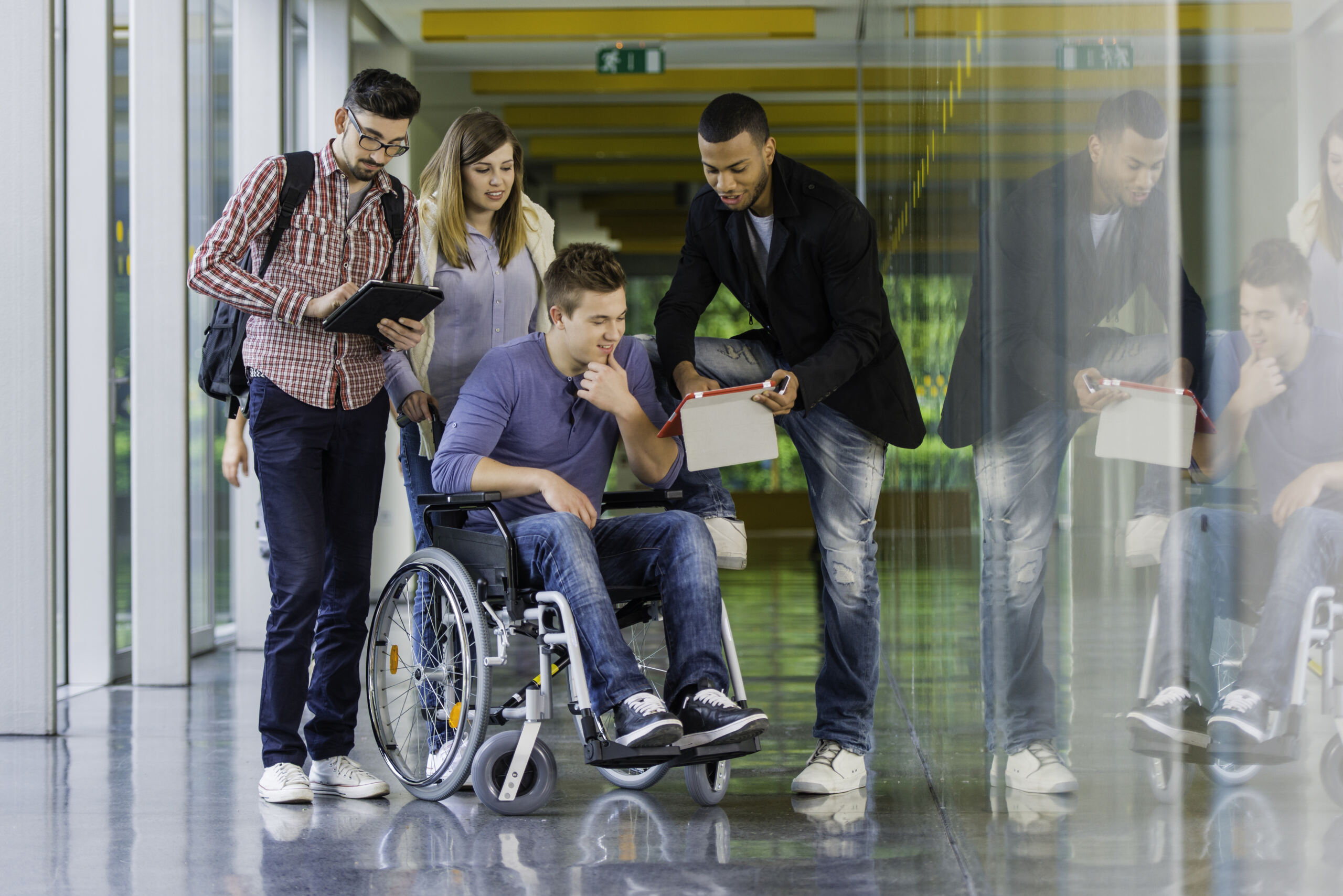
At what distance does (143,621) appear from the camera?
16.2 feet

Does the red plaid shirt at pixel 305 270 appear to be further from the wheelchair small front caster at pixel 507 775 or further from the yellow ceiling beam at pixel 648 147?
the yellow ceiling beam at pixel 648 147

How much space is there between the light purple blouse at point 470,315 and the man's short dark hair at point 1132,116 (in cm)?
182

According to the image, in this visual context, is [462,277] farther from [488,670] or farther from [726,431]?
[488,670]

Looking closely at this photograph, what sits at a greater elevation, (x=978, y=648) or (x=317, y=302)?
(x=317, y=302)

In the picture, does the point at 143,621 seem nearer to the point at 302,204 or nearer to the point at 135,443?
the point at 135,443

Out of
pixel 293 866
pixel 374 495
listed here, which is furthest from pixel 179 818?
pixel 374 495

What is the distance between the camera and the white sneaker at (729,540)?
299 centimetres

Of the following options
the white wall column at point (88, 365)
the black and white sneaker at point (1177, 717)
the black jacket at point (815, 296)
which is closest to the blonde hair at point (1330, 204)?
the black and white sneaker at point (1177, 717)

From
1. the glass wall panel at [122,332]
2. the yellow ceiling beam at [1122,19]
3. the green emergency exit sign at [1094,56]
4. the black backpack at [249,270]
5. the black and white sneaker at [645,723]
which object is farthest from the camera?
the glass wall panel at [122,332]

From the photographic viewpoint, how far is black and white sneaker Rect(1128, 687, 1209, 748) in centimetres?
134

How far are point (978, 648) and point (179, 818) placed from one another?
170 centimetres

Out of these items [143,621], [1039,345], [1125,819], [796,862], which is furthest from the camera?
[143,621]

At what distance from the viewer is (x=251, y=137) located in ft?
20.6

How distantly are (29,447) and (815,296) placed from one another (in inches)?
93.9
